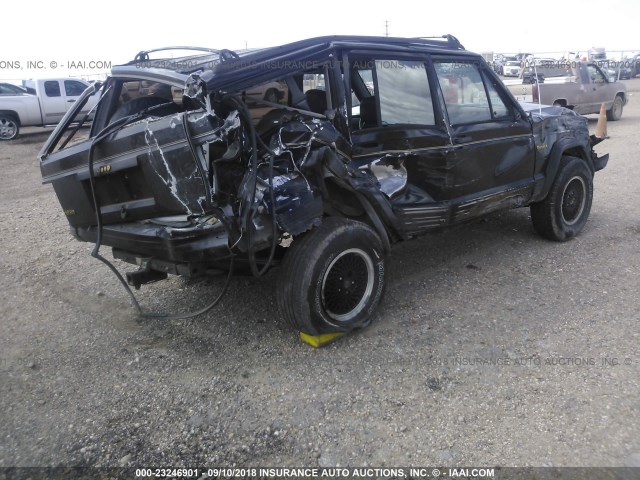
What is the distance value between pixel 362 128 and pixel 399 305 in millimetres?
1393

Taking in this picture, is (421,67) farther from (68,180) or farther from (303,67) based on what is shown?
(68,180)

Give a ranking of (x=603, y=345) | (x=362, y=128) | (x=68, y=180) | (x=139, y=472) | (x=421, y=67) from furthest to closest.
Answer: (x=421, y=67) → (x=362, y=128) → (x=68, y=180) → (x=603, y=345) → (x=139, y=472)

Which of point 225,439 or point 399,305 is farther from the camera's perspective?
point 399,305

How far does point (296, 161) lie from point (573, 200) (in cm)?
356

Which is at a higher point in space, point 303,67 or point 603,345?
point 303,67

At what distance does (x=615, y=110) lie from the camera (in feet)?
50.0

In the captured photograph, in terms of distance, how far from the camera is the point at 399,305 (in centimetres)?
418

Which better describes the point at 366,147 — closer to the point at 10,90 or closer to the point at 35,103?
the point at 35,103

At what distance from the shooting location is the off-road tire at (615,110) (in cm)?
1510

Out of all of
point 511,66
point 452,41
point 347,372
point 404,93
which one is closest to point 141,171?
point 347,372

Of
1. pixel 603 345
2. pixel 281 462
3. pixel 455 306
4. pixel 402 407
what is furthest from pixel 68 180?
pixel 603 345

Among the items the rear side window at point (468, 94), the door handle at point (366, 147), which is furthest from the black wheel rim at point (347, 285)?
the rear side window at point (468, 94)

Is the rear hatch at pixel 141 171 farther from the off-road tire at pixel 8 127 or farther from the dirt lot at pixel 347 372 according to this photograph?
the off-road tire at pixel 8 127

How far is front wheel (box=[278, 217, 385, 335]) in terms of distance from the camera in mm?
3354
